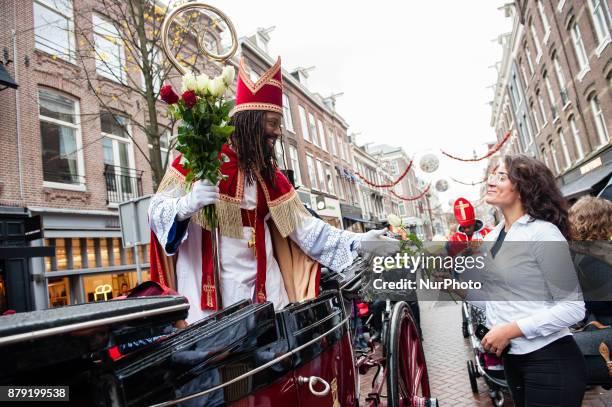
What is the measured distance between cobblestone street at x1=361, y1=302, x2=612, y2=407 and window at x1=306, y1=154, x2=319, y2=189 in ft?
49.9

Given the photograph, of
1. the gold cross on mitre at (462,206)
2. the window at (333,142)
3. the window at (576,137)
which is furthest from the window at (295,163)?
the gold cross on mitre at (462,206)

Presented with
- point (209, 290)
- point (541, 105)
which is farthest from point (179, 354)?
point (541, 105)

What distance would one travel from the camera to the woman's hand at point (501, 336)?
1706 mm

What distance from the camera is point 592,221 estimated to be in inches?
112

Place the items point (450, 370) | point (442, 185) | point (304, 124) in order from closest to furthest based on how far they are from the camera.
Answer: point (450, 370) → point (442, 185) → point (304, 124)

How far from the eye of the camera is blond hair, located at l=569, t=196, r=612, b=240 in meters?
2.80

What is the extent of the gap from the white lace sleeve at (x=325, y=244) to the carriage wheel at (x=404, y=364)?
17.5 inches

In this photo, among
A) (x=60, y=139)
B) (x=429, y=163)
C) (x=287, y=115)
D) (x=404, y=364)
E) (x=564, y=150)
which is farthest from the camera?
(x=287, y=115)

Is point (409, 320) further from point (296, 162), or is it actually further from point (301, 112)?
point (301, 112)

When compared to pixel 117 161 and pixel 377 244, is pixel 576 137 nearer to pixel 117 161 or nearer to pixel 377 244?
pixel 117 161

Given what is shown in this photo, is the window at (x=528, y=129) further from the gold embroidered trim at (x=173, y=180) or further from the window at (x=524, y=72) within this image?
the gold embroidered trim at (x=173, y=180)

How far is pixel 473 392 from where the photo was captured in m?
4.06

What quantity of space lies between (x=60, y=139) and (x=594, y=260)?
418 inches

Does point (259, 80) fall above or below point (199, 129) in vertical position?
above
